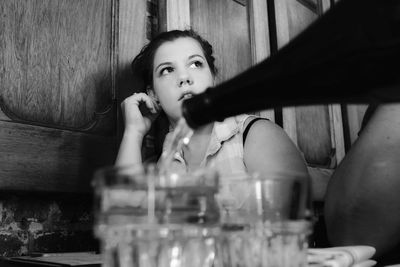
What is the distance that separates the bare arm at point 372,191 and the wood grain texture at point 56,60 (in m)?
0.67

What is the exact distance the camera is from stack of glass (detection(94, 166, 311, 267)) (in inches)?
13.0

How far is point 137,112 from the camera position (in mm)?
1143

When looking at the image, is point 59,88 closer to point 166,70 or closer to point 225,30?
point 166,70

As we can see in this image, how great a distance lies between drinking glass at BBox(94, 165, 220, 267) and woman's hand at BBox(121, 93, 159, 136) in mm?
810

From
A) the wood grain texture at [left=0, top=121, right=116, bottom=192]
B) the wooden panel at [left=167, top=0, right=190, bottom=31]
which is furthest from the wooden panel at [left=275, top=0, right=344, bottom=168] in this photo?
the wood grain texture at [left=0, top=121, right=116, bottom=192]

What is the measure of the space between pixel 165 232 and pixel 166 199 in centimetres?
3

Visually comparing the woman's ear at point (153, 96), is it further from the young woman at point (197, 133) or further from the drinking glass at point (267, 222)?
the drinking glass at point (267, 222)

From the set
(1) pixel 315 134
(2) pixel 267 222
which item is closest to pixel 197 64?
(2) pixel 267 222

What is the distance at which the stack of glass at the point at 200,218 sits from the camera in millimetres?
330

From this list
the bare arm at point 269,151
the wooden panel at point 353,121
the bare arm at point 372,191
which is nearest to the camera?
the bare arm at point 372,191

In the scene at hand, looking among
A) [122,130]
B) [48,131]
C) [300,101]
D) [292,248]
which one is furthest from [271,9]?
[292,248]

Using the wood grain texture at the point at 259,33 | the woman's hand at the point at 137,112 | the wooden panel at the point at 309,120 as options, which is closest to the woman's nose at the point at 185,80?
the woman's hand at the point at 137,112

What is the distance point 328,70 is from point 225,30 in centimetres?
117

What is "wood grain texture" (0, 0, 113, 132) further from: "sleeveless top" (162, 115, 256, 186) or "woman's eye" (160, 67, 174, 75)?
"sleeveless top" (162, 115, 256, 186)
